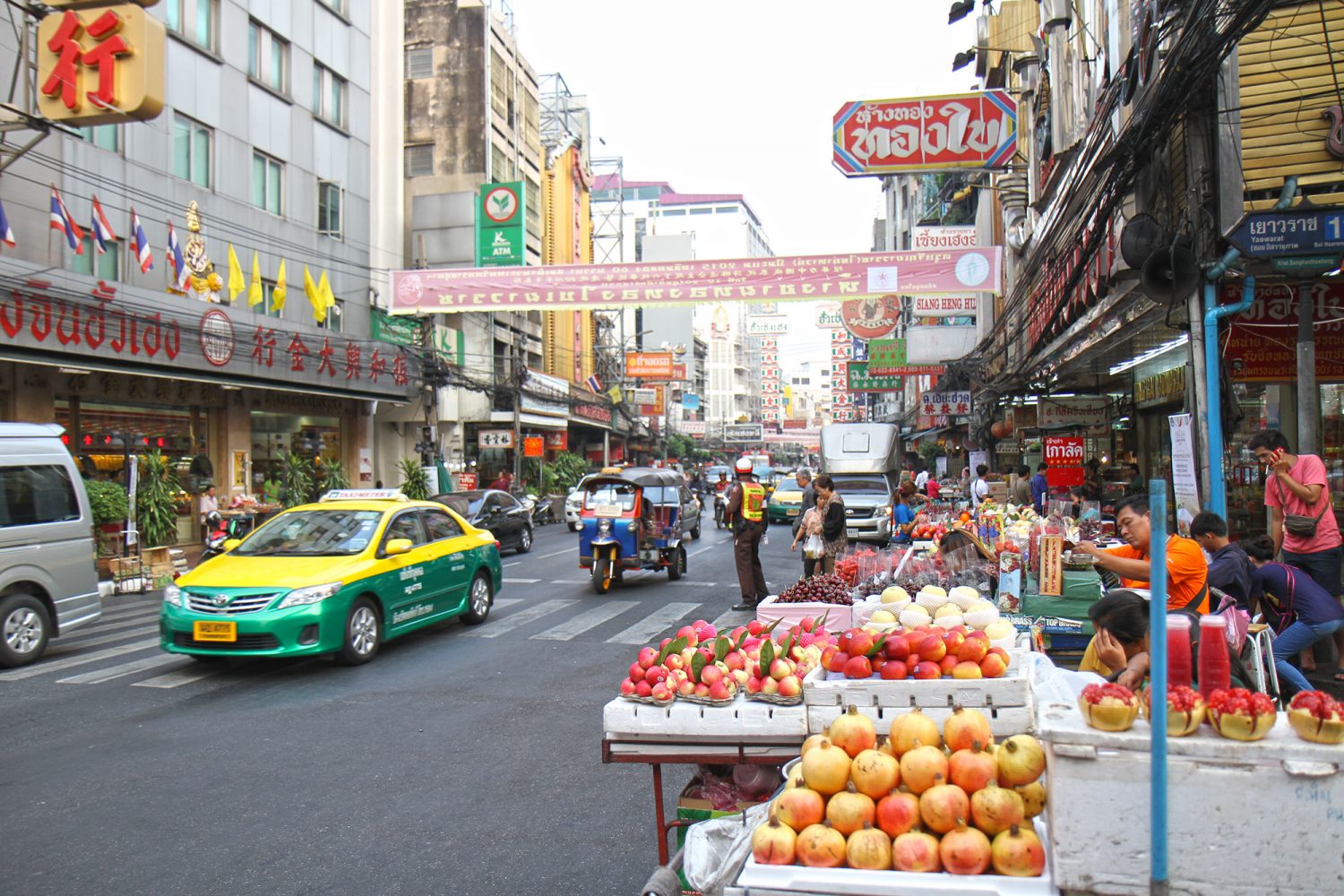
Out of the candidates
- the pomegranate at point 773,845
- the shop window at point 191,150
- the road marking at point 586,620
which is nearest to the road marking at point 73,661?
the road marking at point 586,620

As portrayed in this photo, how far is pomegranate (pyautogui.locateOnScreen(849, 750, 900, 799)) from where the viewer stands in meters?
3.01

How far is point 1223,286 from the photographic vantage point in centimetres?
870

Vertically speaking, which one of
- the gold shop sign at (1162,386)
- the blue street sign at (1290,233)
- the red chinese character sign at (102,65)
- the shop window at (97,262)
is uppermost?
the red chinese character sign at (102,65)

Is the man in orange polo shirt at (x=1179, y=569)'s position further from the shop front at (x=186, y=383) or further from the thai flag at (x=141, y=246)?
the thai flag at (x=141, y=246)

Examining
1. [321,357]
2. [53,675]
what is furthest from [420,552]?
[321,357]

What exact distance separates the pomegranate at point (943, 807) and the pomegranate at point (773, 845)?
1.37 ft

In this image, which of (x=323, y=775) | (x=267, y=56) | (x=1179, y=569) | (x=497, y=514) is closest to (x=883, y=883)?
(x=1179, y=569)

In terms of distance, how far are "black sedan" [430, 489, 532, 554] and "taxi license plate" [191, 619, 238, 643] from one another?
37.3ft

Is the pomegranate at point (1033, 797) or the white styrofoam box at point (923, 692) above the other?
the white styrofoam box at point (923, 692)

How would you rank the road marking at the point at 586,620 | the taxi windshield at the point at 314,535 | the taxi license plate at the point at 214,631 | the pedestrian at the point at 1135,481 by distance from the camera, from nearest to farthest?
the taxi license plate at the point at 214,631 → the taxi windshield at the point at 314,535 → the road marking at the point at 586,620 → the pedestrian at the point at 1135,481

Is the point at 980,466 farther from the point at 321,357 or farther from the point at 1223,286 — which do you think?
the point at 321,357

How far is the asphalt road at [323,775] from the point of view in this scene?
14.6 ft

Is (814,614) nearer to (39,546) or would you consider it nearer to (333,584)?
(333,584)

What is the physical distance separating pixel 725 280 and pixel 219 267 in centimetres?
1217
